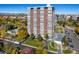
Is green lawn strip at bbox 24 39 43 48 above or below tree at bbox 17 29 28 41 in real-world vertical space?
below

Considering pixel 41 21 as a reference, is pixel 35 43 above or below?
below

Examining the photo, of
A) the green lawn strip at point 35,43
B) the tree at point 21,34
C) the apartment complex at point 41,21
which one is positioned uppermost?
the apartment complex at point 41,21

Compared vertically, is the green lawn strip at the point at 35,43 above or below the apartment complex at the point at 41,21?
below

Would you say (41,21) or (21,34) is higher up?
(41,21)

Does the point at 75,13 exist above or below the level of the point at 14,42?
above

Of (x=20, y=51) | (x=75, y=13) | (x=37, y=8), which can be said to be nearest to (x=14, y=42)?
(x=20, y=51)

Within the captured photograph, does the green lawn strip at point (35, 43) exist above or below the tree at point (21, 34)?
below

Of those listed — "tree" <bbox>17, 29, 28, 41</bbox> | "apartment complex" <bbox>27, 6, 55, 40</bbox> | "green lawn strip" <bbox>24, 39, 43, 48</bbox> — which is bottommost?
"green lawn strip" <bbox>24, 39, 43, 48</bbox>
